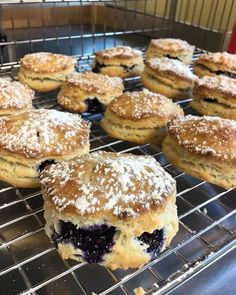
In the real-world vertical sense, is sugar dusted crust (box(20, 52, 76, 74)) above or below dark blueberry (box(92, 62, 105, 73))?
above

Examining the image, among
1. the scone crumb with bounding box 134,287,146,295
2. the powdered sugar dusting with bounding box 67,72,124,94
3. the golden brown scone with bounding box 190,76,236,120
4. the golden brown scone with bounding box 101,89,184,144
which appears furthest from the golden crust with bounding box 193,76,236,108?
the scone crumb with bounding box 134,287,146,295

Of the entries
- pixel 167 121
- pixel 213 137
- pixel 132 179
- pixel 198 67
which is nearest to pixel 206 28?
pixel 198 67

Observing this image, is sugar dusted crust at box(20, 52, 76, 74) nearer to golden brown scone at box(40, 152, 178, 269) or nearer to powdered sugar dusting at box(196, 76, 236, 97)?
powdered sugar dusting at box(196, 76, 236, 97)

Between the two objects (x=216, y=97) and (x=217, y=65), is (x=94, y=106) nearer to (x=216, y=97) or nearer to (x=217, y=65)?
(x=216, y=97)

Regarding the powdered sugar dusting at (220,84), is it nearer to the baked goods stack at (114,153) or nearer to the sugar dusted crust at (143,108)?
the baked goods stack at (114,153)

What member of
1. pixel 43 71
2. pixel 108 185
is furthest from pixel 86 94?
pixel 108 185

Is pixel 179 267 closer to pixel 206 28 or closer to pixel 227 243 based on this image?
pixel 227 243

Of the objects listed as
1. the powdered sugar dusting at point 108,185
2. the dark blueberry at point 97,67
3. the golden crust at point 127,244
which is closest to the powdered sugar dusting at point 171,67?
the dark blueberry at point 97,67
